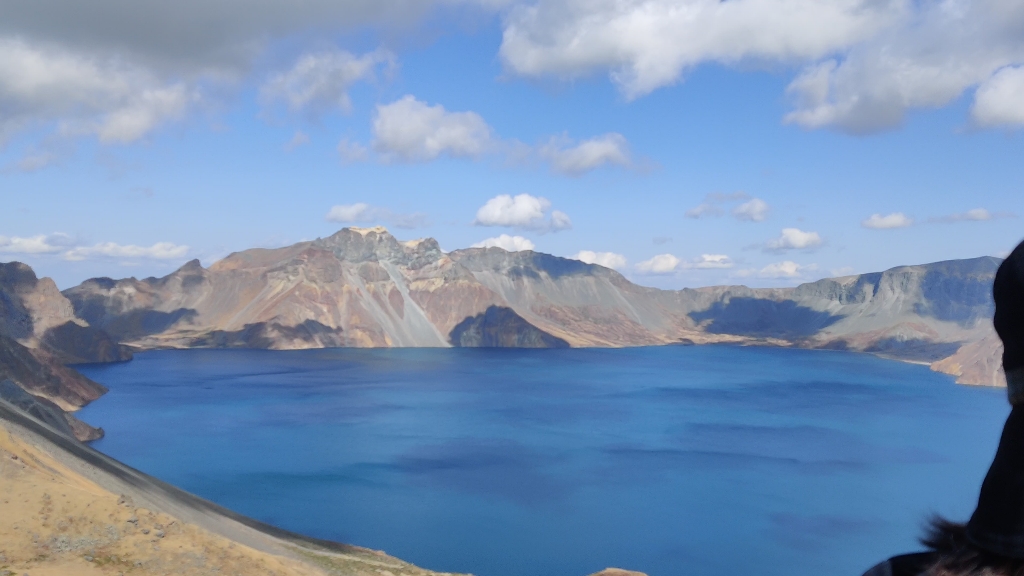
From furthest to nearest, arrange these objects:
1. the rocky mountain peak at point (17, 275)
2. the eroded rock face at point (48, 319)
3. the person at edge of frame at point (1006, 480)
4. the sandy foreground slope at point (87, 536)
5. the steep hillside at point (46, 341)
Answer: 1. the rocky mountain peak at point (17, 275)
2. the eroded rock face at point (48, 319)
3. the steep hillside at point (46, 341)
4. the sandy foreground slope at point (87, 536)
5. the person at edge of frame at point (1006, 480)

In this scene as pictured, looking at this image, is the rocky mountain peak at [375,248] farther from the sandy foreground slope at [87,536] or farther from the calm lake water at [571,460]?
the sandy foreground slope at [87,536]

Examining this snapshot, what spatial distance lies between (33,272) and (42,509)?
98.0m

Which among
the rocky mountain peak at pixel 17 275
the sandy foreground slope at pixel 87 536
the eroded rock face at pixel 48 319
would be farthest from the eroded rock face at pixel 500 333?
the sandy foreground slope at pixel 87 536

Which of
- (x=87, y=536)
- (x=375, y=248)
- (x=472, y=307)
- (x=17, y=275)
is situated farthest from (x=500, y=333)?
(x=87, y=536)

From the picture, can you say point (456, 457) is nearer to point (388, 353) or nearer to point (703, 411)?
point (703, 411)

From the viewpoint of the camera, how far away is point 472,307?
465 feet

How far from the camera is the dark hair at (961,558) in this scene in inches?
69.6

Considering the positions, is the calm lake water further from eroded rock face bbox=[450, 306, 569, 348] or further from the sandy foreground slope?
eroded rock face bbox=[450, 306, 569, 348]

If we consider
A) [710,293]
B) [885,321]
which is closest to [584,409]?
[885,321]

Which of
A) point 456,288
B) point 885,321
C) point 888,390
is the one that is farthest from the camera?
point 885,321

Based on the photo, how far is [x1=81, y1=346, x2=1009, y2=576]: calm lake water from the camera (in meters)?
31.3

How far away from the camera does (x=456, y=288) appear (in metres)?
144

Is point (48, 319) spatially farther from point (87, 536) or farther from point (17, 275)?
point (87, 536)

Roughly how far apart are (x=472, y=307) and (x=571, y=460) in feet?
315
